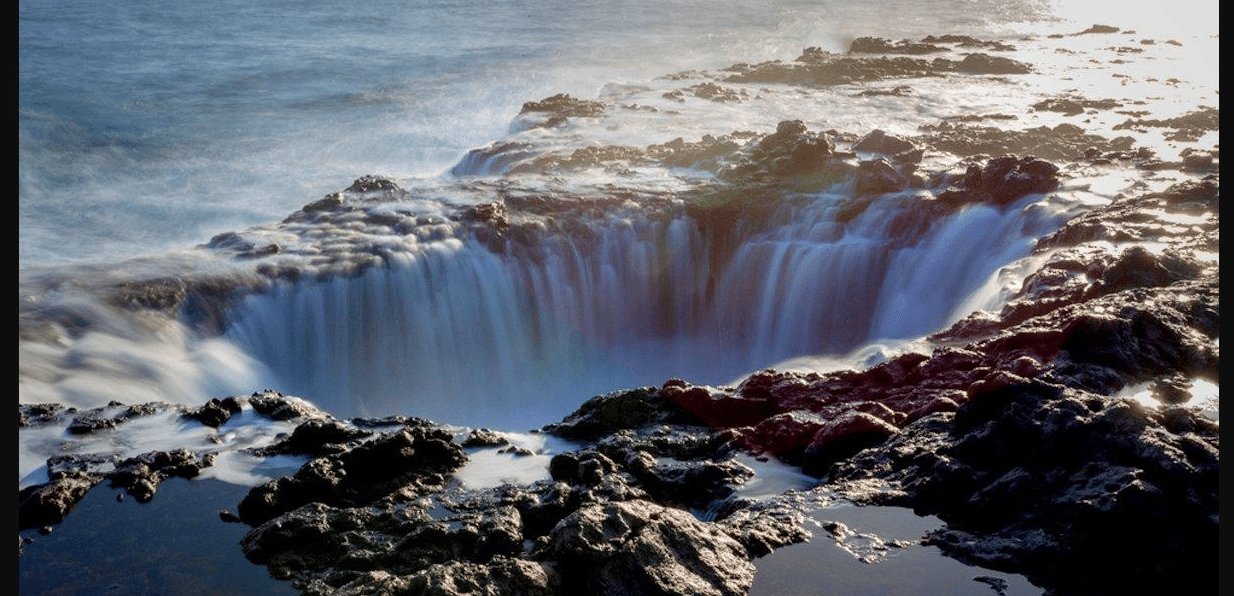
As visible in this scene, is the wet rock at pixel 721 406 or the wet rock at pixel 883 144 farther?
the wet rock at pixel 883 144

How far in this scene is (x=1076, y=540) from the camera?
5.86 meters

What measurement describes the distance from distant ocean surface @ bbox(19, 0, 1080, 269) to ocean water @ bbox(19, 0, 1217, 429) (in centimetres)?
13

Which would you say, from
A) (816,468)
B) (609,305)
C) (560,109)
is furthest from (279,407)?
(560,109)

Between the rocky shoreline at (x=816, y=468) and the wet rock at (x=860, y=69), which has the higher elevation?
the wet rock at (x=860, y=69)

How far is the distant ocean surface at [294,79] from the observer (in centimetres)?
2308

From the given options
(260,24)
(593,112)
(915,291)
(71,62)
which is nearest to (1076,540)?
(915,291)

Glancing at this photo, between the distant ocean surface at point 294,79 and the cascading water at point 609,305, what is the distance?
5.14 meters

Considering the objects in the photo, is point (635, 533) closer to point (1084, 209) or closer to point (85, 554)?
point (85, 554)

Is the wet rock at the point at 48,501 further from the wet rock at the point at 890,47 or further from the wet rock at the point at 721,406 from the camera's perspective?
the wet rock at the point at 890,47

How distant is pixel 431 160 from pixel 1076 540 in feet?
72.5

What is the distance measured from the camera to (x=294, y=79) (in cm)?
3403

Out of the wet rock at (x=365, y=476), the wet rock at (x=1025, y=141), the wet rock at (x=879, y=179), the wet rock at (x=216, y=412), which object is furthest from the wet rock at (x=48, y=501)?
the wet rock at (x=1025, y=141)

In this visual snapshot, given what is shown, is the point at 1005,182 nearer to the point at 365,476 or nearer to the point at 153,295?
the point at 365,476

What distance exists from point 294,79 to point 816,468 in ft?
99.2
